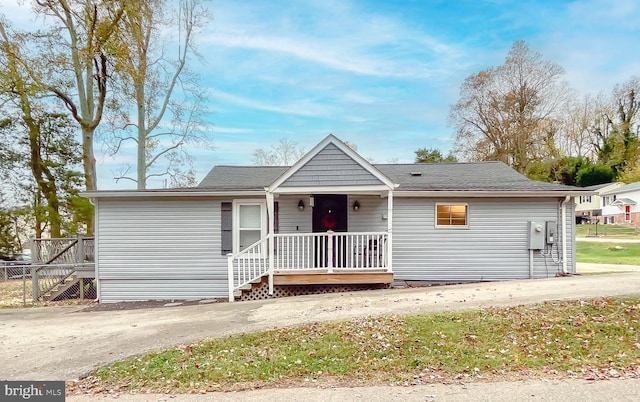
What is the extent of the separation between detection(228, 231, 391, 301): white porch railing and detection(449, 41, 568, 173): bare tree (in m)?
23.5

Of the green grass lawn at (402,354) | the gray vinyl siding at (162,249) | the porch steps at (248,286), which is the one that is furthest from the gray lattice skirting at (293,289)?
the green grass lawn at (402,354)

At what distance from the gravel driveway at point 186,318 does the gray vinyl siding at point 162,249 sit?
→ 4.80ft

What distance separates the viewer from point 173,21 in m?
20.0

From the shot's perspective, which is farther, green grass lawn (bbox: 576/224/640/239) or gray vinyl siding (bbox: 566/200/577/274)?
green grass lawn (bbox: 576/224/640/239)

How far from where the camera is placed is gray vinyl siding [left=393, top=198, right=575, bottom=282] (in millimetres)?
10094

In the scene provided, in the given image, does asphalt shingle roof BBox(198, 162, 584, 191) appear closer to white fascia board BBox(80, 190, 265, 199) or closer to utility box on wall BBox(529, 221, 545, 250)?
white fascia board BBox(80, 190, 265, 199)

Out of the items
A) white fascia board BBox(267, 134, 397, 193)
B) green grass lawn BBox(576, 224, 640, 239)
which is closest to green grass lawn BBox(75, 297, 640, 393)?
white fascia board BBox(267, 134, 397, 193)

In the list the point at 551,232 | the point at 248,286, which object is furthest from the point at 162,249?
the point at 551,232

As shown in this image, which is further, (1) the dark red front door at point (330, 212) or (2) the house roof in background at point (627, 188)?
(2) the house roof in background at point (627, 188)

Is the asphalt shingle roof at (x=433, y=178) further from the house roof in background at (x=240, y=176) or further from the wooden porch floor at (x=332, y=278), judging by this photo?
the wooden porch floor at (x=332, y=278)

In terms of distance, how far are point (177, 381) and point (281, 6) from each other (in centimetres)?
1551

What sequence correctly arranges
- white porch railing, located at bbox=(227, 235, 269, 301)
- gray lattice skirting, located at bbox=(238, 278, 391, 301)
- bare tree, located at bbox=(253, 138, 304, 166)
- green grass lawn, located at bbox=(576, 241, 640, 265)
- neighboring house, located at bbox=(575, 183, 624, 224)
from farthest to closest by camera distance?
1. neighboring house, located at bbox=(575, 183, 624, 224)
2. bare tree, located at bbox=(253, 138, 304, 166)
3. green grass lawn, located at bbox=(576, 241, 640, 265)
4. gray lattice skirting, located at bbox=(238, 278, 391, 301)
5. white porch railing, located at bbox=(227, 235, 269, 301)

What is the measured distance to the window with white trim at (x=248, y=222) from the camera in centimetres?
1013

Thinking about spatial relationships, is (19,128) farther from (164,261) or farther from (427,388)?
(427,388)
